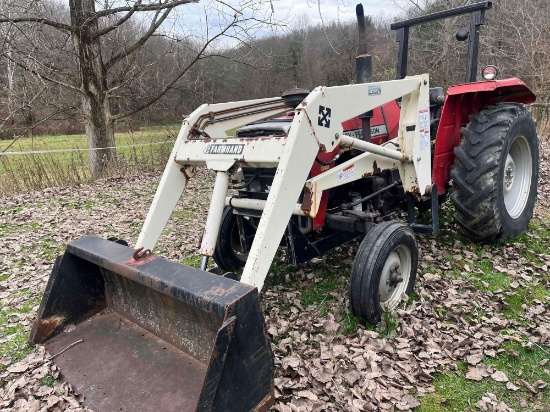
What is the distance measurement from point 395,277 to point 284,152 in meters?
1.33

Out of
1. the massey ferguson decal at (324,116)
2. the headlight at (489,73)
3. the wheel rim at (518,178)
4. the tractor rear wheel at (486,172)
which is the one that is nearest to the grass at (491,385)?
the tractor rear wheel at (486,172)

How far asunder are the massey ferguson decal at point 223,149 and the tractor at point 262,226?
0.03ft

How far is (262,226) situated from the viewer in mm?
2502

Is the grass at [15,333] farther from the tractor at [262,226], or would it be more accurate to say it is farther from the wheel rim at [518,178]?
the wheel rim at [518,178]

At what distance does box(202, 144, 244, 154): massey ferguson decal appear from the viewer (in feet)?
9.49

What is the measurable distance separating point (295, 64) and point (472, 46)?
23.8 metres

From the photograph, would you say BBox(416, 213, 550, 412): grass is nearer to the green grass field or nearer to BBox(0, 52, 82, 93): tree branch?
the green grass field

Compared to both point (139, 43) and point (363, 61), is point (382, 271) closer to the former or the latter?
point (363, 61)

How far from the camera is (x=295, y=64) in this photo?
27.0 metres

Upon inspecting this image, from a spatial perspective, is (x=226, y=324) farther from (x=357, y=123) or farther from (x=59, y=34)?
(x=59, y=34)

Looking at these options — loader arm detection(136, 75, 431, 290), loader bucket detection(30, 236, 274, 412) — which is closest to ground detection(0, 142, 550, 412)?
loader bucket detection(30, 236, 274, 412)

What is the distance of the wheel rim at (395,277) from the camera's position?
313cm

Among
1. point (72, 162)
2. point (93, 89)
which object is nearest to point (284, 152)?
point (72, 162)

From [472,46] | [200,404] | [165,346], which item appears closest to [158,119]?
[472,46]
